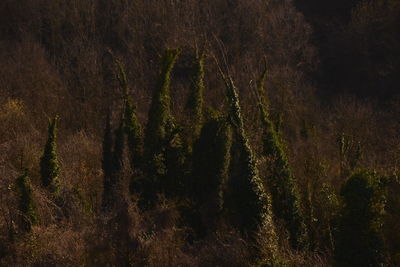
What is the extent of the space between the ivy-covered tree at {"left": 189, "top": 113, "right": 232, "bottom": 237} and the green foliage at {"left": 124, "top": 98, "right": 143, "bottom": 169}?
213 cm

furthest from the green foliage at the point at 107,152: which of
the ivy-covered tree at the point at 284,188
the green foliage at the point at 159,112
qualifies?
the ivy-covered tree at the point at 284,188

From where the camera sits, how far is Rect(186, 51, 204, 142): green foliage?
47.6 feet

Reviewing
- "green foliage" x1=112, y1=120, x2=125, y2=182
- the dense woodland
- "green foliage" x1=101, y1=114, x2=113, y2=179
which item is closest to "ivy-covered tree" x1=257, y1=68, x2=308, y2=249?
the dense woodland

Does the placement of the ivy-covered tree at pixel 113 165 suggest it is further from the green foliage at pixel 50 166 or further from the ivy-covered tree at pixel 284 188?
the ivy-covered tree at pixel 284 188

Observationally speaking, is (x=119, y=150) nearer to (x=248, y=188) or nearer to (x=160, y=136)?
(x=160, y=136)

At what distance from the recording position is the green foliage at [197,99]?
1451 centimetres

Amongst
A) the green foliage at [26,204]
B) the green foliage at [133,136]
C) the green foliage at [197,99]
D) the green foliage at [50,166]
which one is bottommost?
the green foliage at [26,204]

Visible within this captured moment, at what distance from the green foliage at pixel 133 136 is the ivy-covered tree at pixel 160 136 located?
0.91m

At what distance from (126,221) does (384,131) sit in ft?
56.7

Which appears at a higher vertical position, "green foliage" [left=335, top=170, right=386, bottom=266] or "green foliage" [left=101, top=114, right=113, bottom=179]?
"green foliage" [left=101, top=114, right=113, bottom=179]

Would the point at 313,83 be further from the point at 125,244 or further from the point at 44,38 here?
the point at 125,244

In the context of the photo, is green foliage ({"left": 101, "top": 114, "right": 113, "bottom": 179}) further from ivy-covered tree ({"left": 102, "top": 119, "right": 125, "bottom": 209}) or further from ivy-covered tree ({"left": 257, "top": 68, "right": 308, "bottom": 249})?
ivy-covered tree ({"left": 257, "top": 68, "right": 308, "bottom": 249})

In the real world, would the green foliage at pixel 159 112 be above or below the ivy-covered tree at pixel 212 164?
above

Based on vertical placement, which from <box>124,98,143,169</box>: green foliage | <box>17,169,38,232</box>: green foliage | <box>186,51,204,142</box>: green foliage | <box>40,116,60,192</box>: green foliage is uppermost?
<box>186,51,204,142</box>: green foliage
